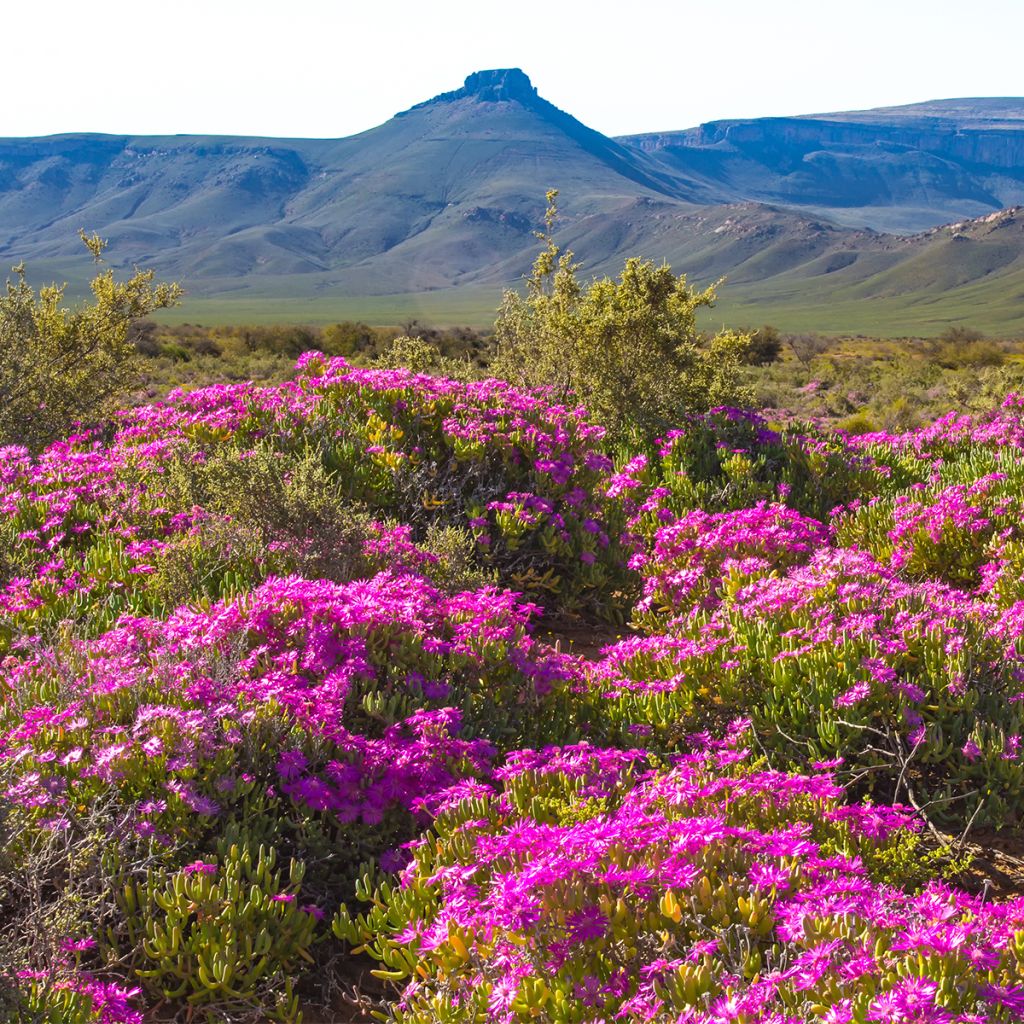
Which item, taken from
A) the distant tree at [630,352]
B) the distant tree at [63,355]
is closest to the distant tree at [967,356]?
the distant tree at [630,352]

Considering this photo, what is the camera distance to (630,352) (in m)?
10.8

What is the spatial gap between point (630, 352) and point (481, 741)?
24.7ft

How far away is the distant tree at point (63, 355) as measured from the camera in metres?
9.84

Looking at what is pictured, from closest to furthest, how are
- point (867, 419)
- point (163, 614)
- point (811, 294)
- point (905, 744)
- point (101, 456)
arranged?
point (905, 744) → point (163, 614) → point (101, 456) → point (867, 419) → point (811, 294)

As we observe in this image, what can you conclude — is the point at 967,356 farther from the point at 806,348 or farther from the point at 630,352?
the point at 630,352

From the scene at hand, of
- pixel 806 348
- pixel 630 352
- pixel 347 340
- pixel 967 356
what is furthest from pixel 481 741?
pixel 967 356

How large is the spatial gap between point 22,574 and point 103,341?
24.3 ft

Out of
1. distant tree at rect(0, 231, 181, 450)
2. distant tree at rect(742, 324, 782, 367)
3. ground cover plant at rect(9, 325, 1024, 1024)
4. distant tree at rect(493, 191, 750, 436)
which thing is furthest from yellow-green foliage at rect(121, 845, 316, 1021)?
distant tree at rect(742, 324, 782, 367)

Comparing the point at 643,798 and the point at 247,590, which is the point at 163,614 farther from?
the point at 643,798

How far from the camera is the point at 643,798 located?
3.51 metres

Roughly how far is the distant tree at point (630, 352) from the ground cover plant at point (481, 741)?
109 inches

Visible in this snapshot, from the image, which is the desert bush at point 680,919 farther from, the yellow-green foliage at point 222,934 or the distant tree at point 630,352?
the distant tree at point 630,352

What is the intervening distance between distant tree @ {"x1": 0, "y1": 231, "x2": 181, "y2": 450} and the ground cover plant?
8.35ft

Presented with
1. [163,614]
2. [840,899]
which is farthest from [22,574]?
[840,899]
